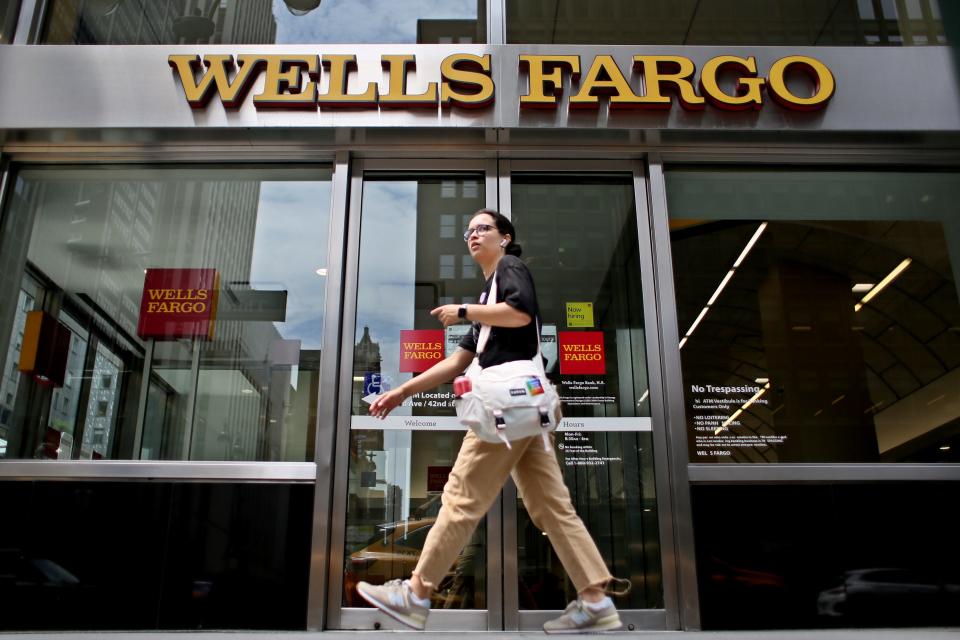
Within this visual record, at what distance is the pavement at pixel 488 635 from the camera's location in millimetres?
3973

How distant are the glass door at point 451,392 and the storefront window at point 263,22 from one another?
119 cm

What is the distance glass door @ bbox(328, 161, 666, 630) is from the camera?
4949 mm

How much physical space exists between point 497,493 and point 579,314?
2.46 m

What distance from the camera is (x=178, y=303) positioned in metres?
5.67

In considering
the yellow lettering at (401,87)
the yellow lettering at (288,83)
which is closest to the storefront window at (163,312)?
the yellow lettering at (288,83)

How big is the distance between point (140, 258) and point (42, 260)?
0.73 metres

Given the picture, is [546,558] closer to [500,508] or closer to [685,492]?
[500,508]

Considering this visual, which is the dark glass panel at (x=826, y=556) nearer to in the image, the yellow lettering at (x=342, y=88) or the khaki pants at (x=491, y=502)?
the khaki pants at (x=491, y=502)

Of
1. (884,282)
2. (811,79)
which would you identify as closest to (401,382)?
(884,282)

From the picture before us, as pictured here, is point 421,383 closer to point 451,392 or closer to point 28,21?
point 451,392

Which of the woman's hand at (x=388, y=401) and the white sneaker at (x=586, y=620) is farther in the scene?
the woman's hand at (x=388, y=401)

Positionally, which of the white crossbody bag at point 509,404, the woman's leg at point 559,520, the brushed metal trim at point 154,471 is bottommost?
the woman's leg at point 559,520

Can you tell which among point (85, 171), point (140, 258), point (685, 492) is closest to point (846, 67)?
point (685, 492)

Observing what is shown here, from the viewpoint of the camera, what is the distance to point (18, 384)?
542 centimetres
